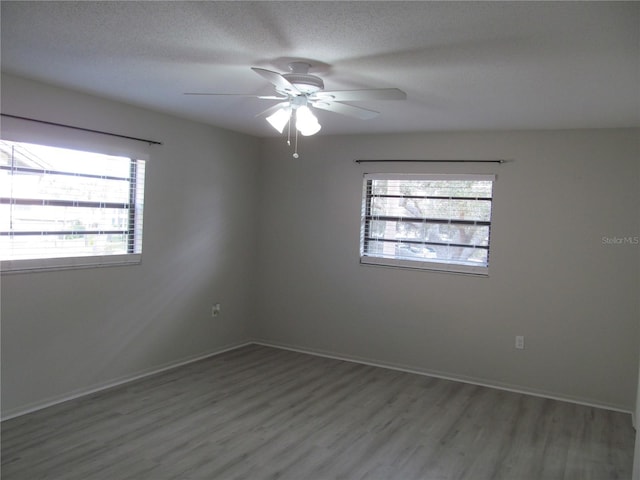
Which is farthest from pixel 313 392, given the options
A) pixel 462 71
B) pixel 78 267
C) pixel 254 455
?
Answer: pixel 462 71

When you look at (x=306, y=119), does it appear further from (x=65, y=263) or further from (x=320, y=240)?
(x=320, y=240)

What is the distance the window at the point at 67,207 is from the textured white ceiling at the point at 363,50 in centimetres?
57

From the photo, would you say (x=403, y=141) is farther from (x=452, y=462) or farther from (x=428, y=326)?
(x=452, y=462)

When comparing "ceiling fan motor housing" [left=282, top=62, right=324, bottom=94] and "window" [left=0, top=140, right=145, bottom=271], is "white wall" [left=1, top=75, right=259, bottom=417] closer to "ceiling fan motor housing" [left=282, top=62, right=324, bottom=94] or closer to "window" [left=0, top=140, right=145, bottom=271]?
"window" [left=0, top=140, right=145, bottom=271]

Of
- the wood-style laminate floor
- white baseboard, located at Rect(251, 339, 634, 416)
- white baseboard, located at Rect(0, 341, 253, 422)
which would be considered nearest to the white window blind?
white baseboard, located at Rect(0, 341, 253, 422)

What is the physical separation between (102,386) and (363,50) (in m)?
3.36

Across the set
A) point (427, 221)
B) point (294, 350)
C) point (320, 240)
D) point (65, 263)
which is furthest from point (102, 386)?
point (427, 221)

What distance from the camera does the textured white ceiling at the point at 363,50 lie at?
217 cm

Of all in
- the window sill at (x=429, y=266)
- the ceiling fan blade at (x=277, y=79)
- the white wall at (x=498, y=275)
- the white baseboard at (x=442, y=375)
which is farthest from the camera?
the window sill at (x=429, y=266)

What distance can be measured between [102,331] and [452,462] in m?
2.86

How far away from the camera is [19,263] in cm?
364

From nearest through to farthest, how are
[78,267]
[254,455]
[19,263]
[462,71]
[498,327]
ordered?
[462,71] → [254,455] → [19,263] → [78,267] → [498,327]

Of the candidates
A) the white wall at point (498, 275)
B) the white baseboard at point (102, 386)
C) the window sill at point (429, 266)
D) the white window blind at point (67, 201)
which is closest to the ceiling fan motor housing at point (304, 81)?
the white window blind at point (67, 201)

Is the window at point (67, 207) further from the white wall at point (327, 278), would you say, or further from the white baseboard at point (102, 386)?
the white baseboard at point (102, 386)
